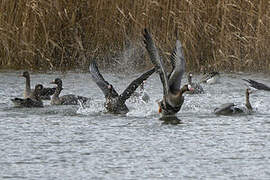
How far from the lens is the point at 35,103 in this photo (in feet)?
43.7

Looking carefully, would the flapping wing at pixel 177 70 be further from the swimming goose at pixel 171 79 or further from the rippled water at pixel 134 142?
the rippled water at pixel 134 142

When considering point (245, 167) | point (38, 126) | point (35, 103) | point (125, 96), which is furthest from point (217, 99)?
point (245, 167)

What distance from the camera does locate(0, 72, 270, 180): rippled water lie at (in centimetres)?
837

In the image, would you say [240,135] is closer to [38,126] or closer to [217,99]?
[38,126]

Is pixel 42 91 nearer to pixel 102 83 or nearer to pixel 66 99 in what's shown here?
pixel 66 99

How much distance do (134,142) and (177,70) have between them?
2456 millimetres

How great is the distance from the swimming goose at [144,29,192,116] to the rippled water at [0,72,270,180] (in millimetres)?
320

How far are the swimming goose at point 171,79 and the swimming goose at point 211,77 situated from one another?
3.38 meters

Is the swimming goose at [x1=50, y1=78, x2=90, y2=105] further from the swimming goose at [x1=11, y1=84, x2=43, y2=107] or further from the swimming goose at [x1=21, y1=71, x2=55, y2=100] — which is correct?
the swimming goose at [x1=21, y1=71, x2=55, y2=100]

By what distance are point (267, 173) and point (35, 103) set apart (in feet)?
19.5

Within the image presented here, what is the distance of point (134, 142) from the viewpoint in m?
9.96

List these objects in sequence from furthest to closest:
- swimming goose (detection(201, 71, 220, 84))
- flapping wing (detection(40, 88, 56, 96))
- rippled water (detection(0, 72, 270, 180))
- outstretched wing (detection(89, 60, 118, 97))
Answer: swimming goose (detection(201, 71, 220, 84)) → flapping wing (detection(40, 88, 56, 96)) → outstretched wing (detection(89, 60, 118, 97)) → rippled water (detection(0, 72, 270, 180))

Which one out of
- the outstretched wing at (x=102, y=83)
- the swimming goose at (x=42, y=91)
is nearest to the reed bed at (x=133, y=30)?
the swimming goose at (x=42, y=91)

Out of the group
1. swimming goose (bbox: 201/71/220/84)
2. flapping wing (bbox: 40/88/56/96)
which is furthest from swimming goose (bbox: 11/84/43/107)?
swimming goose (bbox: 201/71/220/84)
